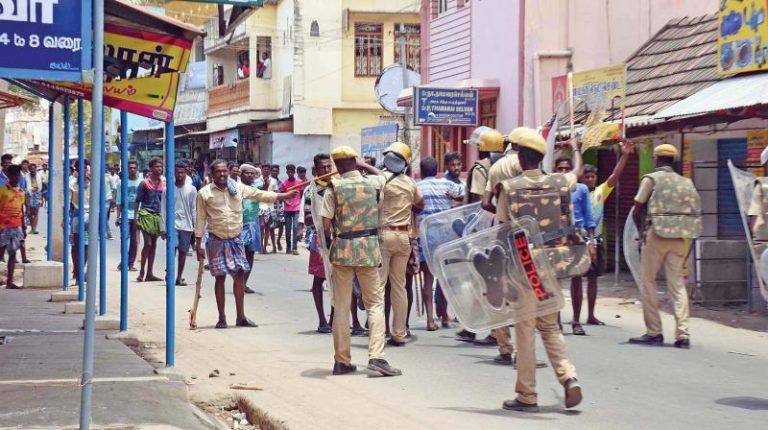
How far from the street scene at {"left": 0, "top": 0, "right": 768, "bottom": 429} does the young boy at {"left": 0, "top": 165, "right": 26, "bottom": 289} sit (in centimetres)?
3

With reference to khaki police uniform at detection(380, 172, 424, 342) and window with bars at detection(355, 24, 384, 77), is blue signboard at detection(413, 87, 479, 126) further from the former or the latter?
window with bars at detection(355, 24, 384, 77)

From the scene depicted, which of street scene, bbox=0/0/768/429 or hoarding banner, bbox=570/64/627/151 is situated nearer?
street scene, bbox=0/0/768/429

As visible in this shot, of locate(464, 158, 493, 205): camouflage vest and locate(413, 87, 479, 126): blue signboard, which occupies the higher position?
locate(413, 87, 479, 126): blue signboard

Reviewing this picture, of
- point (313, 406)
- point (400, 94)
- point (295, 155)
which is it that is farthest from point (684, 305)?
point (295, 155)

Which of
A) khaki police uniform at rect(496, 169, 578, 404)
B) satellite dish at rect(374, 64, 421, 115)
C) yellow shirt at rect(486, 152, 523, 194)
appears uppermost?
satellite dish at rect(374, 64, 421, 115)

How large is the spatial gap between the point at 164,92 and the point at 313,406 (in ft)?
9.34

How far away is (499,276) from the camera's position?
766 centimetres

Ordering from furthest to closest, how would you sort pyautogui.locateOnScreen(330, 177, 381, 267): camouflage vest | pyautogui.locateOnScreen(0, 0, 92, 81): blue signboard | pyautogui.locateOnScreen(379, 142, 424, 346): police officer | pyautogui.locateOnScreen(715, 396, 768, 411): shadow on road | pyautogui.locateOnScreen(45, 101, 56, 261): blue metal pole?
pyautogui.locateOnScreen(45, 101, 56, 261): blue metal pole, pyautogui.locateOnScreen(379, 142, 424, 346): police officer, pyautogui.locateOnScreen(330, 177, 381, 267): camouflage vest, pyautogui.locateOnScreen(715, 396, 768, 411): shadow on road, pyautogui.locateOnScreen(0, 0, 92, 81): blue signboard

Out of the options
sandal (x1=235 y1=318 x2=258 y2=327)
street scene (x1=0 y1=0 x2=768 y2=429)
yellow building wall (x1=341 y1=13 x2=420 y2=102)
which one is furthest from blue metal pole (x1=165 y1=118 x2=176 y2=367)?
yellow building wall (x1=341 y1=13 x2=420 y2=102)

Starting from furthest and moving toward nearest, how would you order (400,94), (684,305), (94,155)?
(400,94)
(684,305)
(94,155)

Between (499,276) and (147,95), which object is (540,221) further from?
(147,95)

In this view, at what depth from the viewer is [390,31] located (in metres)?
39.3

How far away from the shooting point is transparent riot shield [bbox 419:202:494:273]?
9.54 meters

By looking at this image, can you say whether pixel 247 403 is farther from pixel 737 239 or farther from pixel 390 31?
pixel 390 31
